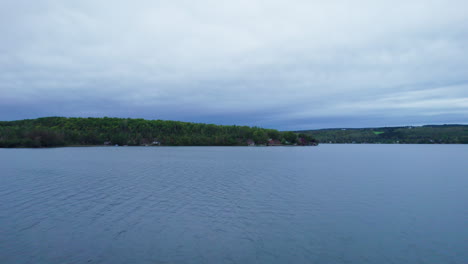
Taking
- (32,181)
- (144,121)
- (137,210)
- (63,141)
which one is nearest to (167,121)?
(144,121)

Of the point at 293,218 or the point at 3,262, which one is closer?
the point at 3,262

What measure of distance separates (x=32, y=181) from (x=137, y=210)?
15326 millimetres

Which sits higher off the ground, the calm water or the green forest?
the green forest

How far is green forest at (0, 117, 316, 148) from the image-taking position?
13450 cm

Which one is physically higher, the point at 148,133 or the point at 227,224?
the point at 148,133

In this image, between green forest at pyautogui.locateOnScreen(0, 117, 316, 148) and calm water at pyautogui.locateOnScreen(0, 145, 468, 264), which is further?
green forest at pyautogui.locateOnScreen(0, 117, 316, 148)

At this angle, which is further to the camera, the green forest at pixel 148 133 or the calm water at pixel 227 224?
the green forest at pixel 148 133

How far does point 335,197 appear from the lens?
21.2m

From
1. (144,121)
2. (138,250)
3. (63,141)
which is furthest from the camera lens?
(144,121)

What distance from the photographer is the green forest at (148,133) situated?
5295 inches

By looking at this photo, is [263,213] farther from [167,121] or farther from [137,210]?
[167,121]

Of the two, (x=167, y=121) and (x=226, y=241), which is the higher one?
(x=167, y=121)

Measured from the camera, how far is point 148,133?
15325cm

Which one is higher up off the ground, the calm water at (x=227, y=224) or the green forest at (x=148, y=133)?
the green forest at (x=148, y=133)
